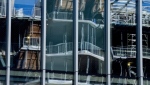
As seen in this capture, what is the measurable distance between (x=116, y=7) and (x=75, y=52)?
7.78 ft

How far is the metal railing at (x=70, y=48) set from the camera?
21266 millimetres

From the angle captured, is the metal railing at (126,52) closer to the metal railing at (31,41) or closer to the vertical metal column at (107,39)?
the vertical metal column at (107,39)

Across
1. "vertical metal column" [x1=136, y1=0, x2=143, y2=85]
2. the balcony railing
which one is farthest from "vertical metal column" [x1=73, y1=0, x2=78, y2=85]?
"vertical metal column" [x1=136, y1=0, x2=143, y2=85]

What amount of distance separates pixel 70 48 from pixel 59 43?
1.52 ft

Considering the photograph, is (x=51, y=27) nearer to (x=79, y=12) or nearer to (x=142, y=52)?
(x=79, y=12)

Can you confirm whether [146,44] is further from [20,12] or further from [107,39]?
[20,12]

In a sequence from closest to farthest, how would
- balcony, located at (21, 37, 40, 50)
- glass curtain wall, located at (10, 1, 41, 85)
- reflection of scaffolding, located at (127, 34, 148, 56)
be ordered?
1. glass curtain wall, located at (10, 1, 41, 85)
2. balcony, located at (21, 37, 40, 50)
3. reflection of scaffolding, located at (127, 34, 148, 56)

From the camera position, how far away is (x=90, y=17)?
21.6 metres

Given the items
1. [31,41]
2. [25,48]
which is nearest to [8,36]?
[25,48]

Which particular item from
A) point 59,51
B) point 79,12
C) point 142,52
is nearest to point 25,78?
point 59,51

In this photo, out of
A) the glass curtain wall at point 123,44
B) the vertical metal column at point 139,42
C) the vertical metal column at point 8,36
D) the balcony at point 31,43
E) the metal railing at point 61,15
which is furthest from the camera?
the vertical metal column at point 139,42

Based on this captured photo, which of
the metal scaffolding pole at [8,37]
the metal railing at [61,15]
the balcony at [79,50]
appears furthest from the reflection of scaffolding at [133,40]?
the metal scaffolding pole at [8,37]

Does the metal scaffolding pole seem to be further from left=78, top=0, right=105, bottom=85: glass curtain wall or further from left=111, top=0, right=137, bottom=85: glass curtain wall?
left=111, top=0, right=137, bottom=85: glass curtain wall

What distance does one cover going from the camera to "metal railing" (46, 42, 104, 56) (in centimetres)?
2127
